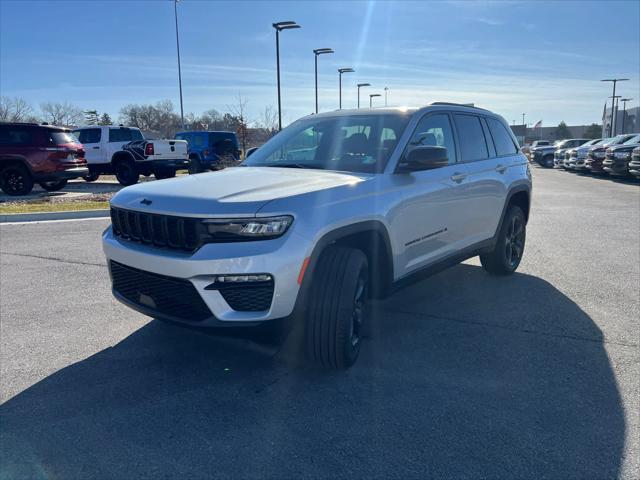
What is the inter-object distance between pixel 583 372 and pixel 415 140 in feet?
6.87

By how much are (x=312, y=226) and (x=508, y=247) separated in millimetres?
3588

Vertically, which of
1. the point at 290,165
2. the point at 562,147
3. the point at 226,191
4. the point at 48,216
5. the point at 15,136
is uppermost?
the point at 15,136

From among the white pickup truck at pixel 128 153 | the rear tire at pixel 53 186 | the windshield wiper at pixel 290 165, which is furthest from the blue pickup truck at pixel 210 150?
the windshield wiper at pixel 290 165

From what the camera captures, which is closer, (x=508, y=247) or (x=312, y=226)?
(x=312, y=226)

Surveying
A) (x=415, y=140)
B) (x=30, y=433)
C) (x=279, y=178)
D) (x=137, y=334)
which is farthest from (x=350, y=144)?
(x=30, y=433)

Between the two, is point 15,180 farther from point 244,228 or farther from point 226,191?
point 244,228

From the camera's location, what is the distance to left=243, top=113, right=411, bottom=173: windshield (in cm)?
401

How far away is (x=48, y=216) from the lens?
10.1 m

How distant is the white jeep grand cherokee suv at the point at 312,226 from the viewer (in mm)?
2943

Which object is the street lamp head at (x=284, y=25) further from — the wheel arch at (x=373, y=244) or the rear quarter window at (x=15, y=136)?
the wheel arch at (x=373, y=244)

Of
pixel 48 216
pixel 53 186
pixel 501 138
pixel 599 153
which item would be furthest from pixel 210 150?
pixel 501 138

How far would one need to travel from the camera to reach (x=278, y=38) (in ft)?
68.1

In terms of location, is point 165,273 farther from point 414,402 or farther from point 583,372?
point 583,372

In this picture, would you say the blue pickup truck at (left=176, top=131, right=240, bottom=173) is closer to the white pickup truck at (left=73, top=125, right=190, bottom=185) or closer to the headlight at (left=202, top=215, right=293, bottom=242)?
the white pickup truck at (left=73, top=125, right=190, bottom=185)
